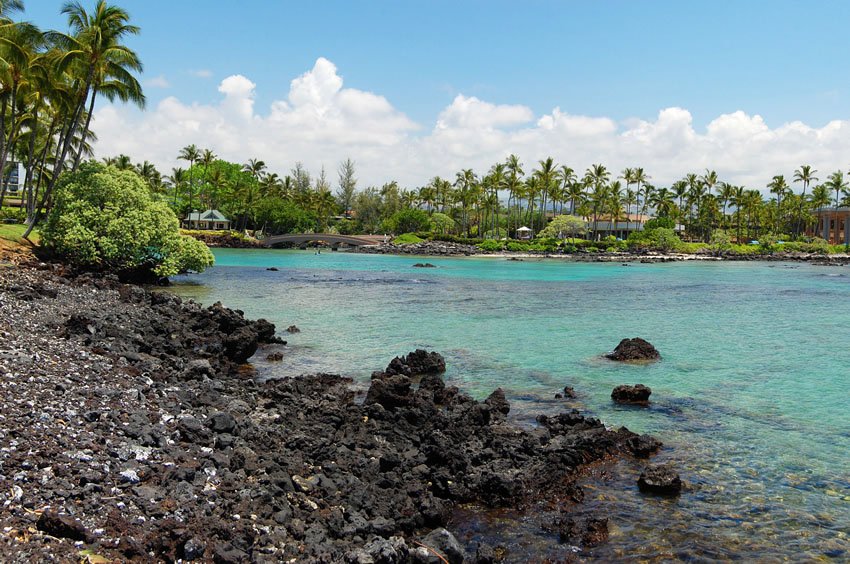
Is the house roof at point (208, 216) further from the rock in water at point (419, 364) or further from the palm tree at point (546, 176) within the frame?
the rock in water at point (419, 364)

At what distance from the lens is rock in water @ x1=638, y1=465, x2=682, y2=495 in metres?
9.81

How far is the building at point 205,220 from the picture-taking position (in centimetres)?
12138

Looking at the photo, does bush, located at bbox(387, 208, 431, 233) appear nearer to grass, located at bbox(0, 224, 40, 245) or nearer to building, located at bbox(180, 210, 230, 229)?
building, located at bbox(180, 210, 230, 229)

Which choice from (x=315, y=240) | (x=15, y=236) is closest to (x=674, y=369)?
(x=15, y=236)

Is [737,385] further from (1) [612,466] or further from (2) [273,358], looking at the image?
(2) [273,358]

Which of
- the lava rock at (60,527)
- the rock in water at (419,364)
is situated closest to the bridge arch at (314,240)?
the rock in water at (419,364)

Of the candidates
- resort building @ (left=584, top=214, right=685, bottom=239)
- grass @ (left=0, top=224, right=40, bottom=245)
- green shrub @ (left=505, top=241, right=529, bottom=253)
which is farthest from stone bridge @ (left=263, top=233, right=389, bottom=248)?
grass @ (left=0, top=224, right=40, bottom=245)

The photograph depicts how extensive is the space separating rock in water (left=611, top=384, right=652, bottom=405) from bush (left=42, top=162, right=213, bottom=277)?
97.9 feet

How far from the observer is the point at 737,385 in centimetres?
1767

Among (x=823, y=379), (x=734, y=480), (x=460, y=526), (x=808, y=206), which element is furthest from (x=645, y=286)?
(x=808, y=206)

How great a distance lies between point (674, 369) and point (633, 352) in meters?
1.52

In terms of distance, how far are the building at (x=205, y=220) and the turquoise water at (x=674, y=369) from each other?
78.0 meters

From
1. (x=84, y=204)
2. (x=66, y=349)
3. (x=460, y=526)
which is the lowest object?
(x=460, y=526)

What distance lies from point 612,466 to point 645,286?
44.5 meters
